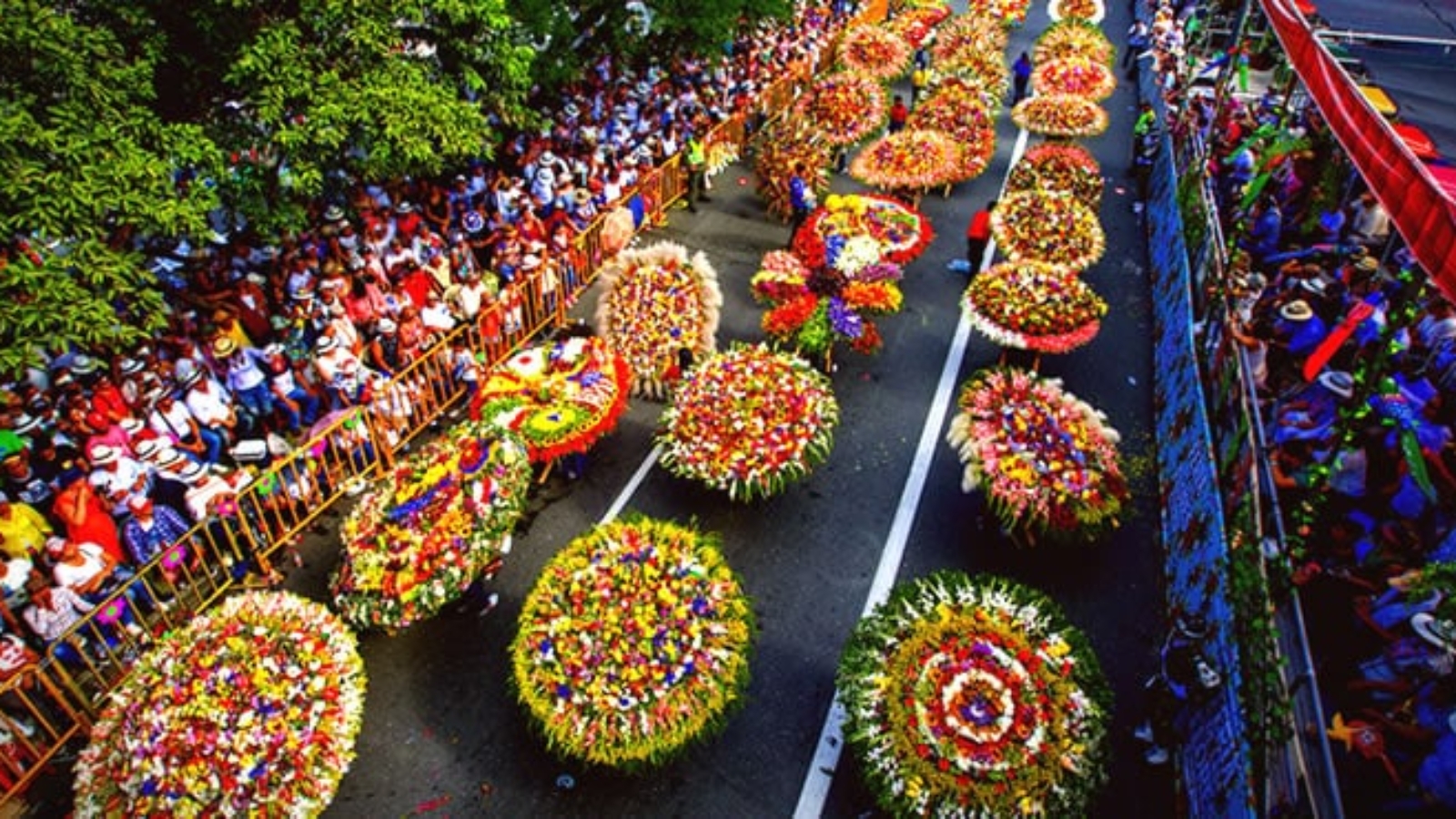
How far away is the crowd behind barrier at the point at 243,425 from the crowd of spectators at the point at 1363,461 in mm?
10819

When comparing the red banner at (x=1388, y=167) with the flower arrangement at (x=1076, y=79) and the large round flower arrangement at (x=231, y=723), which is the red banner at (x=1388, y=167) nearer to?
the flower arrangement at (x=1076, y=79)

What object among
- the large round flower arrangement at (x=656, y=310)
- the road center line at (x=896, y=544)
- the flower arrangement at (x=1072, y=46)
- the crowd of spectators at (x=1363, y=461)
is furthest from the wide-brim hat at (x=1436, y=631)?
the flower arrangement at (x=1072, y=46)

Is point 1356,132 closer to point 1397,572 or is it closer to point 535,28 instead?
point 1397,572

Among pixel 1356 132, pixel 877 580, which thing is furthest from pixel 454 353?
pixel 1356 132

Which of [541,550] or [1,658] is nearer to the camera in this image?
[1,658]

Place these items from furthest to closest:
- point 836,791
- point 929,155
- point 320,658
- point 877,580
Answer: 1. point 929,155
2. point 877,580
3. point 836,791
4. point 320,658

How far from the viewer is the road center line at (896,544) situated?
26.8ft

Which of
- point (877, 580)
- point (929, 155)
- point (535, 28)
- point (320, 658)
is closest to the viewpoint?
point (320, 658)

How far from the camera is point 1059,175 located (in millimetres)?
16203

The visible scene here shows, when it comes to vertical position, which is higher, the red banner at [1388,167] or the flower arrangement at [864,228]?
the red banner at [1388,167]

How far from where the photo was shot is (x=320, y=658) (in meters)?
7.58

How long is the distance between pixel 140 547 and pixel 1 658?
1.56m

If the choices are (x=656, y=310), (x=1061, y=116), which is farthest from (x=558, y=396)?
(x=1061, y=116)

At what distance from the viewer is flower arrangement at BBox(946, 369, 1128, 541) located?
958cm
